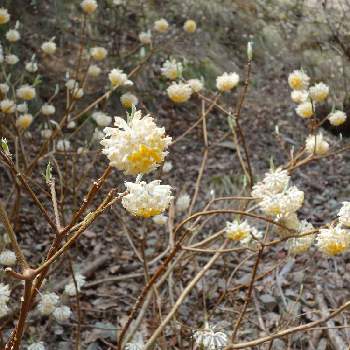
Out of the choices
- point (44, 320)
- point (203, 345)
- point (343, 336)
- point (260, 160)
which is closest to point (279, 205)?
point (203, 345)

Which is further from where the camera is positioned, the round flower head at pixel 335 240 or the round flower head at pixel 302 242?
the round flower head at pixel 302 242

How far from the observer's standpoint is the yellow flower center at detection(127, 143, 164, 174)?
1221mm

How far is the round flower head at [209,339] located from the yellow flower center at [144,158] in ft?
4.05

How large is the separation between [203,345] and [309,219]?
8.51ft

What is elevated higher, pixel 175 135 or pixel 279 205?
pixel 279 205

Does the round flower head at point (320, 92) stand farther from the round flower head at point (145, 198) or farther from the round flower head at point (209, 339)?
the round flower head at point (145, 198)

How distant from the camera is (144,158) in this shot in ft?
4.02

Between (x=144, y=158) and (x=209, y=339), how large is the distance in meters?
1.31

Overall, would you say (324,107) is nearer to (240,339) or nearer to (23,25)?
(23,25)

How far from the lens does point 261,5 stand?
780 cm

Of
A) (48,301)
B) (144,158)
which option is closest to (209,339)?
(48,301)

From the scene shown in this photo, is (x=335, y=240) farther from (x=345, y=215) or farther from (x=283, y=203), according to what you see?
(x=283, y=203)

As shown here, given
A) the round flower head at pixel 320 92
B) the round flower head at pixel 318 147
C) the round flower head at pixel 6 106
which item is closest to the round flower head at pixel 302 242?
the round flower head at pixel 318 147

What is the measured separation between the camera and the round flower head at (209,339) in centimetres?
226
